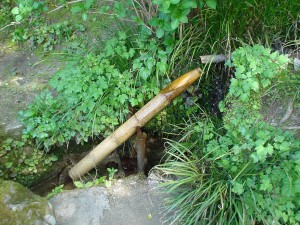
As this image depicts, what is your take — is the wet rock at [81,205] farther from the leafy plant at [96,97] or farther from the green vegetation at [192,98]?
the leafy plant at [96,97]

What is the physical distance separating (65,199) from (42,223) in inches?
17.6

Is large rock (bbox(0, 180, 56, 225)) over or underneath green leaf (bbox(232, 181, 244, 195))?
over

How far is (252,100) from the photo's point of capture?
11.2 feet

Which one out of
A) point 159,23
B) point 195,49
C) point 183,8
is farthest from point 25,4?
point 195,49

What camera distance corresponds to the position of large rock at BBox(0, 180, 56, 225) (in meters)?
2.88

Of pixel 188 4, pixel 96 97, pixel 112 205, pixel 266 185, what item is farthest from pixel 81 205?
pixel 188 4

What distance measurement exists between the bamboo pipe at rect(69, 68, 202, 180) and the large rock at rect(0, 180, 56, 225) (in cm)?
82

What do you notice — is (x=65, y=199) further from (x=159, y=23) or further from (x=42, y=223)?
(x=159, y=23)

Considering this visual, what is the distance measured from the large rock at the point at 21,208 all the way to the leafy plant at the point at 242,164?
1.03 m

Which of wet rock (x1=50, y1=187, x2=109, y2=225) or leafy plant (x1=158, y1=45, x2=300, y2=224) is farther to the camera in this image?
wet rock (x1=50, y1=187, x2=109, y2=225)

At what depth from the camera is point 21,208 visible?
2.94m

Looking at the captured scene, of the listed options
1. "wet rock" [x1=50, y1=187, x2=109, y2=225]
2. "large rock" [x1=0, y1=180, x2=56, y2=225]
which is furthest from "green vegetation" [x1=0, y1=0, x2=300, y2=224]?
"large rock" [x1=0, y1=180, x2=56, y2=225]

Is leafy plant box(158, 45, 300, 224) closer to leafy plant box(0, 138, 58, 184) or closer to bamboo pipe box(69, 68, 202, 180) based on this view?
bamboo pipe box(69, 68, 202, 180)

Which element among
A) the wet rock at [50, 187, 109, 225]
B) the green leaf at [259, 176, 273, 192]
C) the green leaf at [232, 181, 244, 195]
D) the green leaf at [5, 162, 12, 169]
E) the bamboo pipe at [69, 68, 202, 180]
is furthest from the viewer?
the green leaf at [5, 162, 12, 169]
